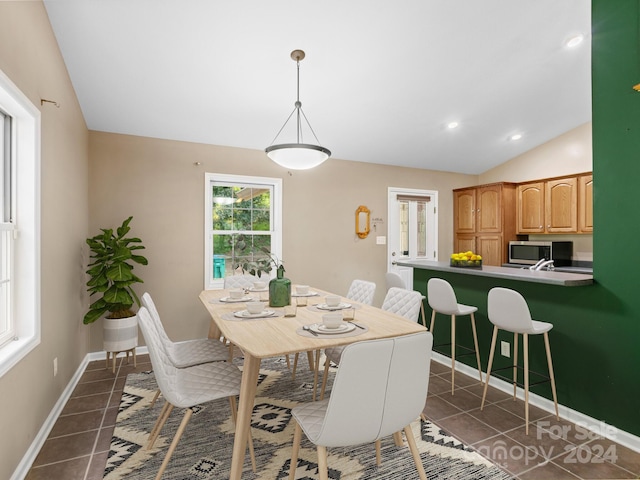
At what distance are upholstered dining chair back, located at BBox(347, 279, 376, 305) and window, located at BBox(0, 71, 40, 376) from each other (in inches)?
89.2

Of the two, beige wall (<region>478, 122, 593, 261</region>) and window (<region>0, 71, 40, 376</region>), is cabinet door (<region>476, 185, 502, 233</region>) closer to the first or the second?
beige wall (<region>478, 122, 593, 261</region>)

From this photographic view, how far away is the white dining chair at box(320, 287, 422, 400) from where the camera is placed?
2.49m

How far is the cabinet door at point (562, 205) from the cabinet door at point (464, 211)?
0.99 metres

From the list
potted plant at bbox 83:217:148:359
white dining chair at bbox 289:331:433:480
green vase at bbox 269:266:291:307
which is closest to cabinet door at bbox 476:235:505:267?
green vase at bbox 269:266:291:307

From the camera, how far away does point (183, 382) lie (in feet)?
6.44

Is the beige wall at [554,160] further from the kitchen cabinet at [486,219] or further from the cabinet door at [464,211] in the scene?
the cabinet door at [464,211]

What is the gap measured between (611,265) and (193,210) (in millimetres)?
3824

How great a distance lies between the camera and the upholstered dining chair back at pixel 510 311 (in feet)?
7.52

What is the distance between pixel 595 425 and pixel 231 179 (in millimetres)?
3985

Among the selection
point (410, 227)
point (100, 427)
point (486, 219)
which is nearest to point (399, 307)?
point (100, 427)

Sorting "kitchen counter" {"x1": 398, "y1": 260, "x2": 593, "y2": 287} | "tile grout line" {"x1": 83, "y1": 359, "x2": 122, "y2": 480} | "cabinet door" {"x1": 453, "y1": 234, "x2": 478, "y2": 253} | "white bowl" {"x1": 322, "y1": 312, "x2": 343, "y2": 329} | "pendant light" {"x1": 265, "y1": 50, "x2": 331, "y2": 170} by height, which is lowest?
"tile grout line" {"x1": 83, "y1": 359, "x2": 122, "y2": 480}

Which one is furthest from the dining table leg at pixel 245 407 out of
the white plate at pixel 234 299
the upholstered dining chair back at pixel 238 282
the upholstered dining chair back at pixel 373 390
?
the upholstered dining chair back at pixel 238 282

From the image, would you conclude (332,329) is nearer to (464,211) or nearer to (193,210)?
(193,210)

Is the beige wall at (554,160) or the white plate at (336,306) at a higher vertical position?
the beige wall at (554,160)
